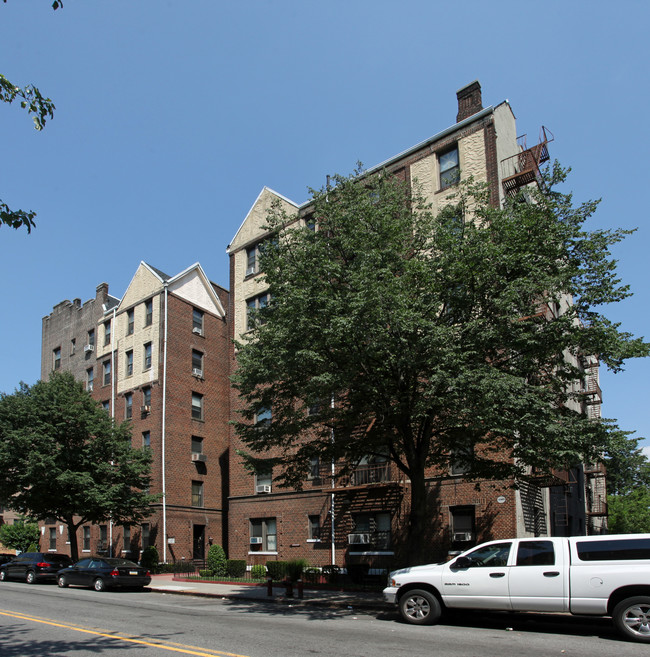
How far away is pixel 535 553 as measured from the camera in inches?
451

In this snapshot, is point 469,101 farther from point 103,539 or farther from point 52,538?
point 52,538

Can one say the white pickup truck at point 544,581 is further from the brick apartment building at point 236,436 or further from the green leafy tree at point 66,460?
the green leafy tree at point 66,460

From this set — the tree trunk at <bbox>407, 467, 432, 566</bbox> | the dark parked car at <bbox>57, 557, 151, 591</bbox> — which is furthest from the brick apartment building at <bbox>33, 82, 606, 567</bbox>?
the dark parked car at <bbox>57, 557, 151, 591</bbox>

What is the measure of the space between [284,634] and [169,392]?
→ 25.4 m

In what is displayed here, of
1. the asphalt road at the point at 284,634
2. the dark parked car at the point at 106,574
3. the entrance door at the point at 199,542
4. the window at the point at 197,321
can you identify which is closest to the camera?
the asphalt road at the point at 284,634

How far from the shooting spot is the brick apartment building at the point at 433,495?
22484 millimetres

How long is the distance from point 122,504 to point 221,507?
25.9 feet

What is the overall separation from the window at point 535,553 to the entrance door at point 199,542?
87.7 ft

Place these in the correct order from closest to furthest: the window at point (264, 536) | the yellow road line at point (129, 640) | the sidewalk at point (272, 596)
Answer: the yellow road line at point (129, 640), the sidewalk at point (272, 596), the window at point (264, 536)

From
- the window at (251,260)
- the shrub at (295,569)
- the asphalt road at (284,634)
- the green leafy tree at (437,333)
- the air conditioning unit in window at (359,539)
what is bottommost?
the shrub at (295,569)

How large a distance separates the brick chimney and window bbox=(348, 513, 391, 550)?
17.6 metres

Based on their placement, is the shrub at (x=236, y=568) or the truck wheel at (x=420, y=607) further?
the shrub at (x=236, y=568)

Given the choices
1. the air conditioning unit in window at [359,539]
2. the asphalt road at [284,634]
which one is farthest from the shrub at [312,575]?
the asphalt road at [284,634]

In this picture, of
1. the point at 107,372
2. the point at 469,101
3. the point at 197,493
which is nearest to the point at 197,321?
the point at 107,372
